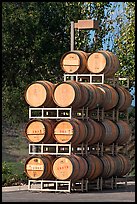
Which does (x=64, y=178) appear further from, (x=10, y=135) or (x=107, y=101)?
(x=10, y=135)

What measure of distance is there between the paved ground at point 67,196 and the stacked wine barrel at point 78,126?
462 mm

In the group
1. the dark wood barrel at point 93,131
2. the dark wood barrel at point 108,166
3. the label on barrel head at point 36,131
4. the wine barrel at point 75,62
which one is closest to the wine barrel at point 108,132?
the dark wood barrel at point 93,131

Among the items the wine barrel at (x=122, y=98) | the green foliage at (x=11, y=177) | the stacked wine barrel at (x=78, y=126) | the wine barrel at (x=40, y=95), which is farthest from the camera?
the green foliage at (x=11, y=177)

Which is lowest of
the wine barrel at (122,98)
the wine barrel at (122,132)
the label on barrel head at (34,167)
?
the label on barrel head at (34,167)

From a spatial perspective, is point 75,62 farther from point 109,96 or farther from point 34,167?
point 34,167

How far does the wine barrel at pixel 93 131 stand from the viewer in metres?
21.9

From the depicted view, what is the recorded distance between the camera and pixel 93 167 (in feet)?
72.5

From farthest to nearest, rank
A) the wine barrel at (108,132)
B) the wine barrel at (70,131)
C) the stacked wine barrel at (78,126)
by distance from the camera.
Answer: the wine barrel at (108,132) < the stacked wine barrel at (78,126) < the wine barrel at (70,131)

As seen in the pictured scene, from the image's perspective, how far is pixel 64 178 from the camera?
70.7 feet

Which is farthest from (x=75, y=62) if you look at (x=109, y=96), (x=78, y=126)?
(x=78, y=126)

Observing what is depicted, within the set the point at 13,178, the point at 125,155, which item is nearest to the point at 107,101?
the point at 125,155

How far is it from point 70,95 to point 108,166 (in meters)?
2.51

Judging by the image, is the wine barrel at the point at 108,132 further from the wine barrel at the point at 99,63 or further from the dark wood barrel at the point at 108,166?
the wine barrel at the point at 99,63

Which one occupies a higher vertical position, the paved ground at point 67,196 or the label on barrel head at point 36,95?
the label on barrel head at point 36,95
